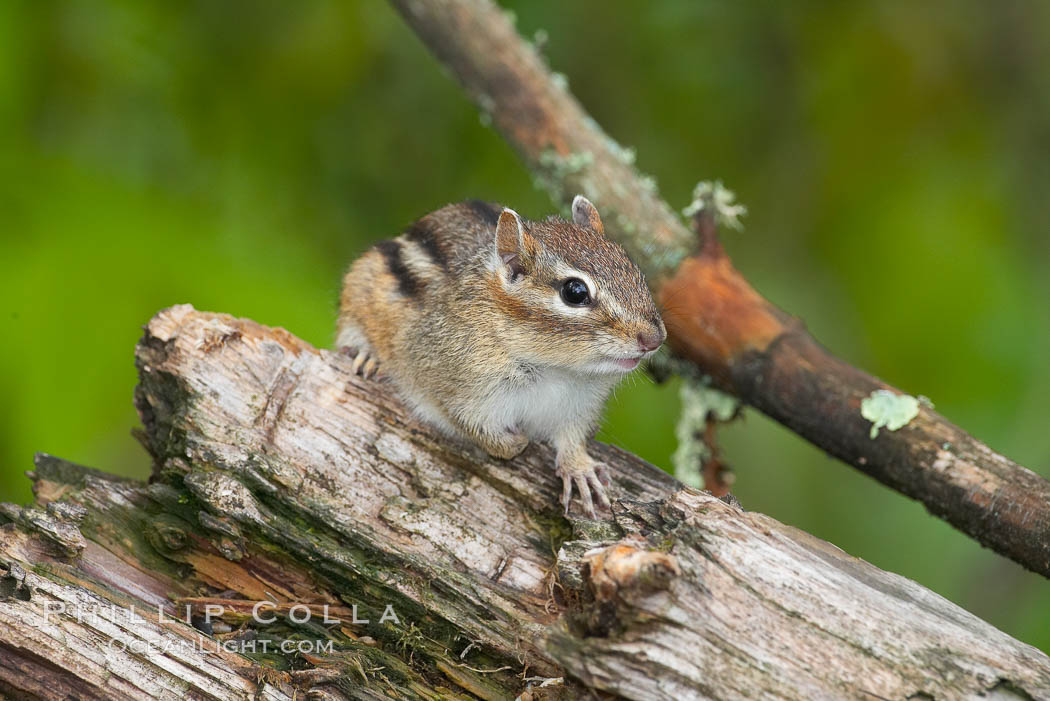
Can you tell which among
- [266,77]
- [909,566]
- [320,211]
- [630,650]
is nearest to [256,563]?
[630,650]

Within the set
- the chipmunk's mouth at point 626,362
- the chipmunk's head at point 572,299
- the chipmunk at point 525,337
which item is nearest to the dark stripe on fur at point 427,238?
the chipmunk at point 525,337

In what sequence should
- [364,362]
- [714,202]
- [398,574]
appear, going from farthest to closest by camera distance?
[714,202] → [364,362] → [398,574]

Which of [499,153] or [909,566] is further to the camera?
[499,153]

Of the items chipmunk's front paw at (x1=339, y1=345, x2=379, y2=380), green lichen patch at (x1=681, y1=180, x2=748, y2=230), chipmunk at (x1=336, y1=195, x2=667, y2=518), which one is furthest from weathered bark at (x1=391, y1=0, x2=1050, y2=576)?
chipmunk's front paw at (x1=339, y1=345, x2=379, y2=380)

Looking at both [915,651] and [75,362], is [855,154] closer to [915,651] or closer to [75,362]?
[915,651]

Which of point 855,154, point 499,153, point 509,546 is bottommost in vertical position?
point 509,546

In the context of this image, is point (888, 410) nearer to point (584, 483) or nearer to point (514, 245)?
point (584, 483)

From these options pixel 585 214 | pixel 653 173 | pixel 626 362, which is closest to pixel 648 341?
pixel 626 362
